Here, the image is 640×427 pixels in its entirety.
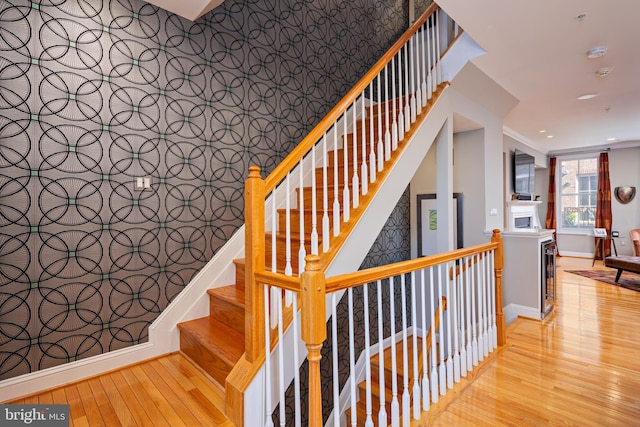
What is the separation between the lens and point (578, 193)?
26.1 feet

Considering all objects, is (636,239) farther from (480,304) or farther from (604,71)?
(480,304)

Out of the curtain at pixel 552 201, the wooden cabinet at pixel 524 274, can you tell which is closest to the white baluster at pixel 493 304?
the wooden cabinet at pixel 524 274

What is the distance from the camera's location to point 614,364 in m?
2.57

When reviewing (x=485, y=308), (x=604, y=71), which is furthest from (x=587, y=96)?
(x=485, y=308)

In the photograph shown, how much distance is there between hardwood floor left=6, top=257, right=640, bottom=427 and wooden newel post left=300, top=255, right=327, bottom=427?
65 cm

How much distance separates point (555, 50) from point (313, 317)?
11.1ft

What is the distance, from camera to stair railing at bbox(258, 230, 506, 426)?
135 centimetres

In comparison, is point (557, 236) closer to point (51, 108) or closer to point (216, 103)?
point (216, 103)

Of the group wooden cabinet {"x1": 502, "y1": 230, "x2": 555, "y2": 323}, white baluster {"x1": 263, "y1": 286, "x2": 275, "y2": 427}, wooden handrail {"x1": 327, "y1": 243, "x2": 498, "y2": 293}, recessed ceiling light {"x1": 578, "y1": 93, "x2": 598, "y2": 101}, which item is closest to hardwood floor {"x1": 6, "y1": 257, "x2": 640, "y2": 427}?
white baluster {"x1": 263, "y1": 286, "x2": 275, "y2": 427}

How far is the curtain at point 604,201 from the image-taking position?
23.8ft

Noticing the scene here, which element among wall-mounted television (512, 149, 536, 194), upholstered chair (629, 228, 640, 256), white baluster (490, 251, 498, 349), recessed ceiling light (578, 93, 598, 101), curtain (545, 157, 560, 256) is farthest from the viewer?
curtain (545, 157, 560, 256)

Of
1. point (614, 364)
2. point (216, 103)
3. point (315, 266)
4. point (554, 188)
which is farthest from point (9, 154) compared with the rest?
point (554, 188)

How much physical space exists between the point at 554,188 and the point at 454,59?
6792mm

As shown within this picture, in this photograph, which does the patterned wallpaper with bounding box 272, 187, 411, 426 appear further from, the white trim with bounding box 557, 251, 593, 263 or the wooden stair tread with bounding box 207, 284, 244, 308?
the white trim with bounding box 557, 251, 593, 263
